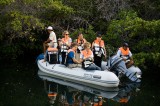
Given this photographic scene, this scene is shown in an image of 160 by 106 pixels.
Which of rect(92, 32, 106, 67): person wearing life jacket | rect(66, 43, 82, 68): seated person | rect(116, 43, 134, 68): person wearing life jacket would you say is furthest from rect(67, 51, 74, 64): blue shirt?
rect(116, 43, 134, 68): person wearing life jacket

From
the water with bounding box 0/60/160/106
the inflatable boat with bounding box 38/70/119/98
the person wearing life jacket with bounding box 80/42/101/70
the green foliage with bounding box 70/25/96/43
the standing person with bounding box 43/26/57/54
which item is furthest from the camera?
the green foliage with bounding box 70/25/96/43

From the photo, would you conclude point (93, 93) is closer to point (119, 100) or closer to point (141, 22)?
point (119, 100)

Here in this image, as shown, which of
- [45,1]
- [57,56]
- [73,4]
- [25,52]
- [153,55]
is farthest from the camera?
[25,52]

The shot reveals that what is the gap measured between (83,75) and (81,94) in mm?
1362

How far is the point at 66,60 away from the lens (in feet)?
47.5

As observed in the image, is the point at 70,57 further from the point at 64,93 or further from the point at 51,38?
the point at 64,93

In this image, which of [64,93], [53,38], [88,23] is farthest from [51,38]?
[64,93]

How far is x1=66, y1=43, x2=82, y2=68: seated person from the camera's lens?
46.4 feet

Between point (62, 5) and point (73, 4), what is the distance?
3.41 feet

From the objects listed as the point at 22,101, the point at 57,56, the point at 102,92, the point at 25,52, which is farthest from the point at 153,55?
the point at 25,52

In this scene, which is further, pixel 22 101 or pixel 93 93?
pixel 93 93

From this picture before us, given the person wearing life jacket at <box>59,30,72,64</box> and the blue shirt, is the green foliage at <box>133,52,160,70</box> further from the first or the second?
the person wearing life jacket at <box>59,30,72,64</box>

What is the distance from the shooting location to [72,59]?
46.8ft

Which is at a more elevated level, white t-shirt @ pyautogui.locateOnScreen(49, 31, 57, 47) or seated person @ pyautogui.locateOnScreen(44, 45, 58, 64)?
white t-shirt @ pyautogui.locateOnScreen(49, 31, 57, 47)
